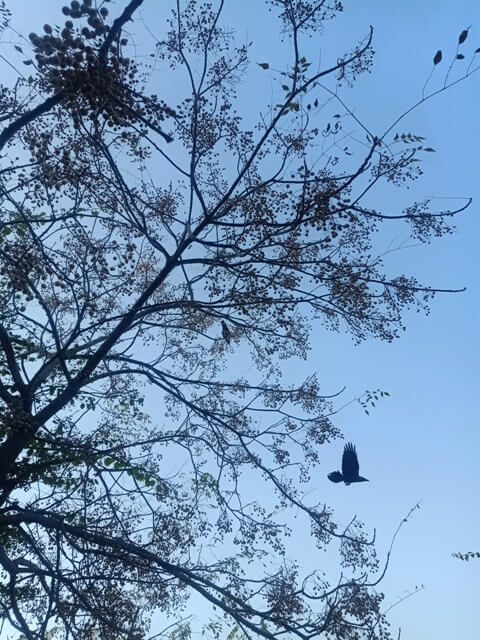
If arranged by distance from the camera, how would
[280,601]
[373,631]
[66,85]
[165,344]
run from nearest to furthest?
1. [66,85]
2. [373,631]
3. [280,601]
4. [165,344]

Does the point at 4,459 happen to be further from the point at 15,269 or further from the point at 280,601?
Result: the point at 280,601

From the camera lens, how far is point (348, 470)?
7328 mm

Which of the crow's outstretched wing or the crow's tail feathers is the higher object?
the crow's outstretched wing

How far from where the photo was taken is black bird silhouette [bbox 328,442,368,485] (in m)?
7.19

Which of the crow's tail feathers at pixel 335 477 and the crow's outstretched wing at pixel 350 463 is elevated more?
the crow's outstretched wing at pixel 350 463

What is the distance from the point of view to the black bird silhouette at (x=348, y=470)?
7.19 meters

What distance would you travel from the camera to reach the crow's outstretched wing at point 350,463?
23.9 ft

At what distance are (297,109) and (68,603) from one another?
6076 millimetres

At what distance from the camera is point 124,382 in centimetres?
856

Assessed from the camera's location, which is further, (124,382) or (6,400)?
(124,382)

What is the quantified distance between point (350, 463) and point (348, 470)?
3.8 inches

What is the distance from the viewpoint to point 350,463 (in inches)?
290

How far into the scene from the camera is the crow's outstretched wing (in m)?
7.28

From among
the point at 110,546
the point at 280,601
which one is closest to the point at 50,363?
the point at 110,546
